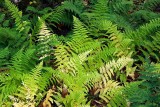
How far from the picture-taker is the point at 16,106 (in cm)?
377

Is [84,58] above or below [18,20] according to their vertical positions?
below

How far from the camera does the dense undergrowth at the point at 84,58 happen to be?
12.8ft

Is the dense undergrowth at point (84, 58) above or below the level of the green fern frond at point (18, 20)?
below

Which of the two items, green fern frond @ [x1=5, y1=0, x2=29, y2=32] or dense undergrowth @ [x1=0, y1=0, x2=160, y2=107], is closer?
dense undergrowth @ [x1=0, y1=0, x2=160, y2=107]

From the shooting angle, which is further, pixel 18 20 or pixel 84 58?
pixel 18 20

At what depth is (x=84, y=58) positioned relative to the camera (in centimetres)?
436

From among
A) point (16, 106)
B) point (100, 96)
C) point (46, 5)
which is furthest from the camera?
point (46, 5)

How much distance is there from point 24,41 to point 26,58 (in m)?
0.84

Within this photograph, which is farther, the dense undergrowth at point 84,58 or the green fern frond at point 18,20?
the green fern frond at point 18,20

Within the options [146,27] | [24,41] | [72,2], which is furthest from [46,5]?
[146,27]

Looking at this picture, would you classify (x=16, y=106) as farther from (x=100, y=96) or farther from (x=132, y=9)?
(x=132, y=9)

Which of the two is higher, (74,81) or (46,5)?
(46,5)

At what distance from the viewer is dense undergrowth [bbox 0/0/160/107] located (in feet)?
12.8

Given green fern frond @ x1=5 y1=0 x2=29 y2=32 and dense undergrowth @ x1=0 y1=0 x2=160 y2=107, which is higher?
green fern frond @ x1=5 y1=0 x2=29 y2=32
